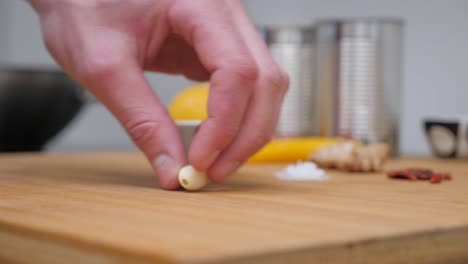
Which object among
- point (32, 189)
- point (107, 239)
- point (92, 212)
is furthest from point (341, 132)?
point (107, 239)

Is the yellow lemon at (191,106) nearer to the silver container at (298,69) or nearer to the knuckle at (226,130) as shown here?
the silver container at (298,69)

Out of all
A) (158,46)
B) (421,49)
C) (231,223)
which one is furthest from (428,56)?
(231,223)

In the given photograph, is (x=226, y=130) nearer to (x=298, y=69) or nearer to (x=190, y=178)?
(x=190, y=178)

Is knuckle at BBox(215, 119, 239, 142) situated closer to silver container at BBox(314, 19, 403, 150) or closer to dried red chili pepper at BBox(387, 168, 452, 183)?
dried red chili pepper at BBox(387, 168, 452, 183)

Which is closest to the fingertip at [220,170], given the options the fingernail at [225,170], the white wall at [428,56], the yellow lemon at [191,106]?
the fingernail at [225,170]

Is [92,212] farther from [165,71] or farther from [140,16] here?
[165,71]

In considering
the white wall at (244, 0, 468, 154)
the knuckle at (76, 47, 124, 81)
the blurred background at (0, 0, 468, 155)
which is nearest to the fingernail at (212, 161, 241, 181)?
the knuckle at (76, 47, 124, 81)

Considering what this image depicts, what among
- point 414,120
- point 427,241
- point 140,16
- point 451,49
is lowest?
point 414,120
